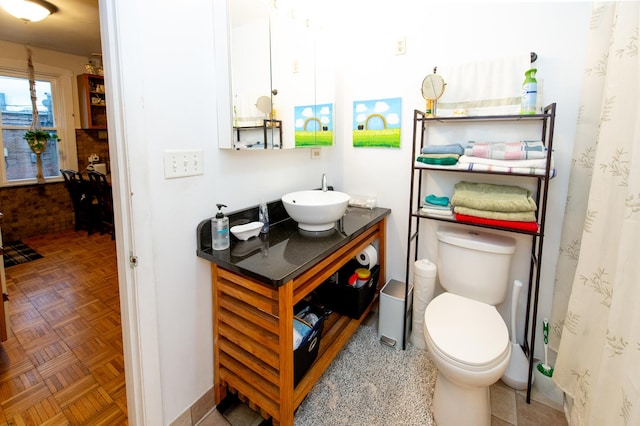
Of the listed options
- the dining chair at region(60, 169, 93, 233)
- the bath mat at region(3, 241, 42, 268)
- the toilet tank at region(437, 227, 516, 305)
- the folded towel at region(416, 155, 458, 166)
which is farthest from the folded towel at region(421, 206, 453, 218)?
the dining chair at region(60, 169, 93, 233)

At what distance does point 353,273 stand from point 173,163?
50.0 inches

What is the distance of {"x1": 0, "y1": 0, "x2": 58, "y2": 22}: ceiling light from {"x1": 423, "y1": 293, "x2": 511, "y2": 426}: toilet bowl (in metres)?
3.70

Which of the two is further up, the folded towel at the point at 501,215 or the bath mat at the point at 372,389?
the folded towel at the point at 501,215

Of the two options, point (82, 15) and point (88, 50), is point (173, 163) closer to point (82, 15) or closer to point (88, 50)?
point (82, 15)

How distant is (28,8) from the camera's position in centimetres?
263

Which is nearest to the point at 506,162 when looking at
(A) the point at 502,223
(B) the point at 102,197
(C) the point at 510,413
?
(A) the point at 502,223

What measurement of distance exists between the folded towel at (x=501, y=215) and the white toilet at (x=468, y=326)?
0.17 m

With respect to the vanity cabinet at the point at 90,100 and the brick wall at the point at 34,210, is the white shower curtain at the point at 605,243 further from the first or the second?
the brick wall at the point at 34,210

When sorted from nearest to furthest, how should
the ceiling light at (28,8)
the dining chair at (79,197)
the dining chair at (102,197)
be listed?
the ceiling light at (28,8) < the dining chair at (102,197) < the dining chair at (79,197)

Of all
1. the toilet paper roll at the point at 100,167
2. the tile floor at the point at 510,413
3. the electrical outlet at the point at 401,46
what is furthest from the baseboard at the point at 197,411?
the toilet paper roll at the point at 100,167

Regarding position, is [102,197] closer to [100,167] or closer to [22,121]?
[100,167]

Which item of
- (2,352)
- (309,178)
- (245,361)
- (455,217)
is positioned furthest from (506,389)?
(2,352)

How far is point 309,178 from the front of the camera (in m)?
2.20

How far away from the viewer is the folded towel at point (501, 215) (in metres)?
1.52
